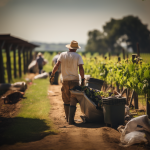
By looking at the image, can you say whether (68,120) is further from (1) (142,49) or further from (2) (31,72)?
(1) (142,49)

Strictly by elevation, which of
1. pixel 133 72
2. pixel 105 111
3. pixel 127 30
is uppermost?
pixel 127 30

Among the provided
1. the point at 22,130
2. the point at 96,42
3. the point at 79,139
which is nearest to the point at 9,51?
the point at 22,130

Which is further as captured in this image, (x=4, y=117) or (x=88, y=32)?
(x=88, y=32)

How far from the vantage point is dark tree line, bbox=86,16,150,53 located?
6481 centimetres

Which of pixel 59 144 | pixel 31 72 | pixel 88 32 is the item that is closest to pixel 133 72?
pixel 59 144

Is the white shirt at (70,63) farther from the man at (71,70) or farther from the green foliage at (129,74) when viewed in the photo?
the green foliage at (129,74)

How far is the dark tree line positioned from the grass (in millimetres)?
58203

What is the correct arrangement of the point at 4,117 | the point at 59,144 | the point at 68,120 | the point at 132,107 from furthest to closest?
the point at 132,107 < the point at 4,117 < the point at 68,120 < the point at 59,144

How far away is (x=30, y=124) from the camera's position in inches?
222

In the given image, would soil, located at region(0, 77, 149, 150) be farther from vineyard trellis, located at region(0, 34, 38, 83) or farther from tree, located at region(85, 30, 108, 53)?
tree, located at region(85, 30, 108, 53)

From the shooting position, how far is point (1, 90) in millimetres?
10766

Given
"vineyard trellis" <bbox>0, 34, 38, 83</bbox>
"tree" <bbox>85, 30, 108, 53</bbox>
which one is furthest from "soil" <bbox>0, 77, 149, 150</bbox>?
"tree" <bbox>85, 30, 108, 53</bbox>

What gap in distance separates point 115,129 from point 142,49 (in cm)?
6071

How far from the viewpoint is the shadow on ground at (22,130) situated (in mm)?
4434
